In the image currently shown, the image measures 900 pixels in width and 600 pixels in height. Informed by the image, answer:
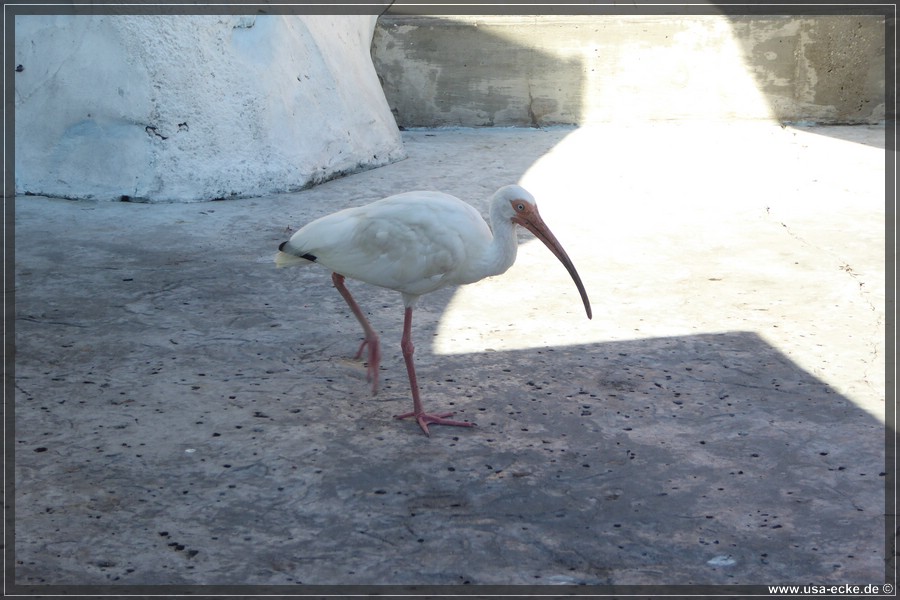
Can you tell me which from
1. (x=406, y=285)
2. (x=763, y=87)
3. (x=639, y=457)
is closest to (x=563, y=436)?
(x=639, y=457)

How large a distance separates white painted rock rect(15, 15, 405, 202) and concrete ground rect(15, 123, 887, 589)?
361mm

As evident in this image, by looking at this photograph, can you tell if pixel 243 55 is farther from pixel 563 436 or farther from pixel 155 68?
pixel 563 436

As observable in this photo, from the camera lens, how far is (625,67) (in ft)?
33.7

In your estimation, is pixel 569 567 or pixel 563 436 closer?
pixel 569 567

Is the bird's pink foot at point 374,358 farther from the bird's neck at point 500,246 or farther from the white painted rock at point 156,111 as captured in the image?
the white painted rock at point 156,111

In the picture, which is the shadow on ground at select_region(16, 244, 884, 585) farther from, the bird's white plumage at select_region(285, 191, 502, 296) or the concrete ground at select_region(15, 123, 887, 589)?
the bird's white plumage at select_region(285, 191, 502, 296)

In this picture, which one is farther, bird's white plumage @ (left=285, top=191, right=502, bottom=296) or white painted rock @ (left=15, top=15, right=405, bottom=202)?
white painted rock @ (left=15, top=15, right=405, bottom=202)

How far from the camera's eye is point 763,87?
1020 centimetres

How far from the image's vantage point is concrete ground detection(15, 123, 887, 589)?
114 inches

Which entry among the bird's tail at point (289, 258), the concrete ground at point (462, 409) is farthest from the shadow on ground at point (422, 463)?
the bird's tail at point (289, 258)

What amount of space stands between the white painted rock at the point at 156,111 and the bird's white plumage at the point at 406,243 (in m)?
3.48

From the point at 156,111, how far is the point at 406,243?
161 inches

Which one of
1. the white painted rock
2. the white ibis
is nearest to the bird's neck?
the white ibis

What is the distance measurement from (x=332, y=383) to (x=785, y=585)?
81.3 inches
